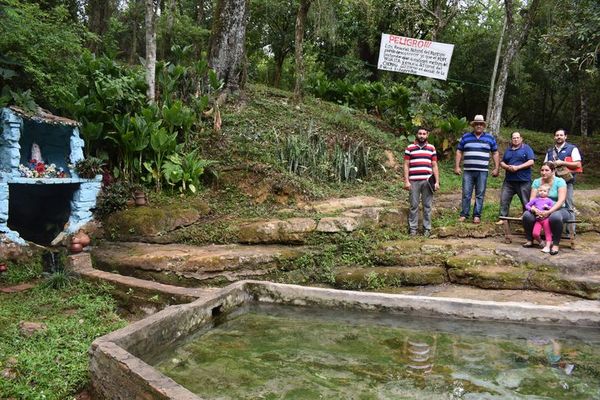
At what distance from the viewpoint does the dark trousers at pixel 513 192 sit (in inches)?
266

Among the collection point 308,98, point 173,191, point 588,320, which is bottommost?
point 588,320

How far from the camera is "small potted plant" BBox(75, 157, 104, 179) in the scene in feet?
23.4

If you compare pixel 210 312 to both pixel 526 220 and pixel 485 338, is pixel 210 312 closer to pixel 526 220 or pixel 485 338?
pixel 485 338

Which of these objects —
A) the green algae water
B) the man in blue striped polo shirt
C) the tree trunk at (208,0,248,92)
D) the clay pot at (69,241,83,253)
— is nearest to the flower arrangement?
the clay pot at (69,241,83,253)

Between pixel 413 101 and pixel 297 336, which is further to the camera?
pixel 413 101

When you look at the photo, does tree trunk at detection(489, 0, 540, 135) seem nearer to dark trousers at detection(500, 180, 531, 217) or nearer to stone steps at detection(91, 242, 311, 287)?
dark trousers at detection(500, 180, 531, 217)

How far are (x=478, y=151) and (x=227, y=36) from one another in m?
6.28

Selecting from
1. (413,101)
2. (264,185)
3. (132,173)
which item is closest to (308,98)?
(413,101)

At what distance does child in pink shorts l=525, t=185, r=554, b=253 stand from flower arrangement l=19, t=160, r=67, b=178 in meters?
6.61

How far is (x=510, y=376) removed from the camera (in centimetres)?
382

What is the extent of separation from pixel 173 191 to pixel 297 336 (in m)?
4.27

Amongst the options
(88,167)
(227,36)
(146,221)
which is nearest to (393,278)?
(146,221)

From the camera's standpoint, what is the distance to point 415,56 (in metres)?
10.5

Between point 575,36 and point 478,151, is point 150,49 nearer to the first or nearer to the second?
Answer: point 478,151
